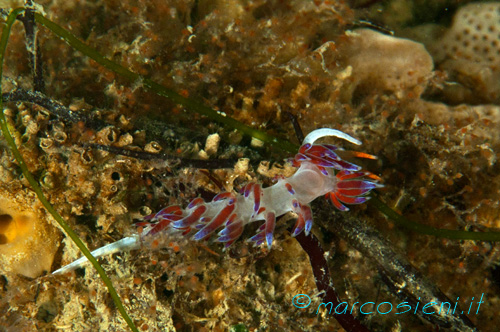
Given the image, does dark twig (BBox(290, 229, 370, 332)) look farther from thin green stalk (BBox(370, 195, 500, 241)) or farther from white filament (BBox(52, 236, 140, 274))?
white filament (BBox(52, 236, 140, 274))

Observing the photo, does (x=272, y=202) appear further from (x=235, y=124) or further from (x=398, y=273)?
(x=398, y=273)

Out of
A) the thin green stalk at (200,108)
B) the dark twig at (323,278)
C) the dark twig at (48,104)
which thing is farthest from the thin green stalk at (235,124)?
the dark twig at (323,278)

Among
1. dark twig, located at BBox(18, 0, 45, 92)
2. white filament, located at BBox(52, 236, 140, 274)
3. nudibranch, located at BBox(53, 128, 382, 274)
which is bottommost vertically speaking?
white filament, located at BBox(52, 236, 140, 274)

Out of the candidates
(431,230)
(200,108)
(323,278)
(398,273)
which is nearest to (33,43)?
(200,108)

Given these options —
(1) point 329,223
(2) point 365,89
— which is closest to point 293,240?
(1) point 329,223

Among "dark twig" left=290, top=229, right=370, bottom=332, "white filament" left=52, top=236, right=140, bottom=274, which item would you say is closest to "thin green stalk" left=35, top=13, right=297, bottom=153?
"dark twig" left=290, top=229, right=370, bottom=332

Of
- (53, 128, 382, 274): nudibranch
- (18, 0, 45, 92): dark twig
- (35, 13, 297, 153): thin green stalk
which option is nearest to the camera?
(53, 128, 382, 274): nudibranch
